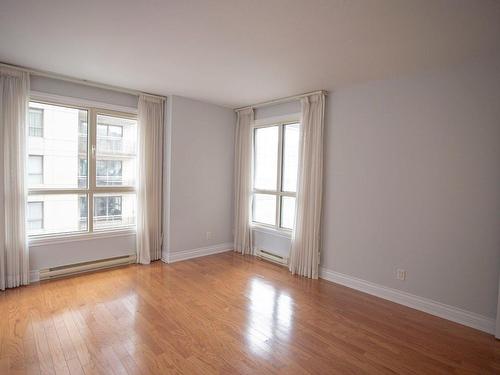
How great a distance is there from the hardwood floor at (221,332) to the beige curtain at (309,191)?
17.6 inches

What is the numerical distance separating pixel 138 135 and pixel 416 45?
3789mm

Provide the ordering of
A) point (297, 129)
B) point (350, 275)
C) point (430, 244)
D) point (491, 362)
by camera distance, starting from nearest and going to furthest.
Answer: point (491, 362), point (430, 244), point (350, 275), point (297, 129)

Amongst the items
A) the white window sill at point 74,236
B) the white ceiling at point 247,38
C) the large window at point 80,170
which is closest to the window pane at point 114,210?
the large window at point 80,170

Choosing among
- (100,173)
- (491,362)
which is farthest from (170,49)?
(491,362)

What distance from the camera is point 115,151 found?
4.30 meters

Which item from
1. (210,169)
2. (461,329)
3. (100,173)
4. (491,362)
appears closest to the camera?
(491,362)

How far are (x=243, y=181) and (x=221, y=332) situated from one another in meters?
2.98

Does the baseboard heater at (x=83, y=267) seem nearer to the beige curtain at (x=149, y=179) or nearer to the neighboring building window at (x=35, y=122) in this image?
the beige curtain at (x=149, y=179)

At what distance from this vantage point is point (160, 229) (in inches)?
184

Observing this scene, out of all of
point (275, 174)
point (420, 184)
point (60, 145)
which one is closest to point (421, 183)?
point (420, 184)

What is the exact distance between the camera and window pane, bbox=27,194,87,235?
3.71m

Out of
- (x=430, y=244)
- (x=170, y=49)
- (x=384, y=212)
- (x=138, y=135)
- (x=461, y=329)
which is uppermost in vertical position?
(x=170, y=49)

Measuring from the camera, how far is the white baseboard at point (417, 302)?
2744 mm

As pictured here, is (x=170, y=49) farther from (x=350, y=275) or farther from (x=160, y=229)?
(x=350, y=275)
